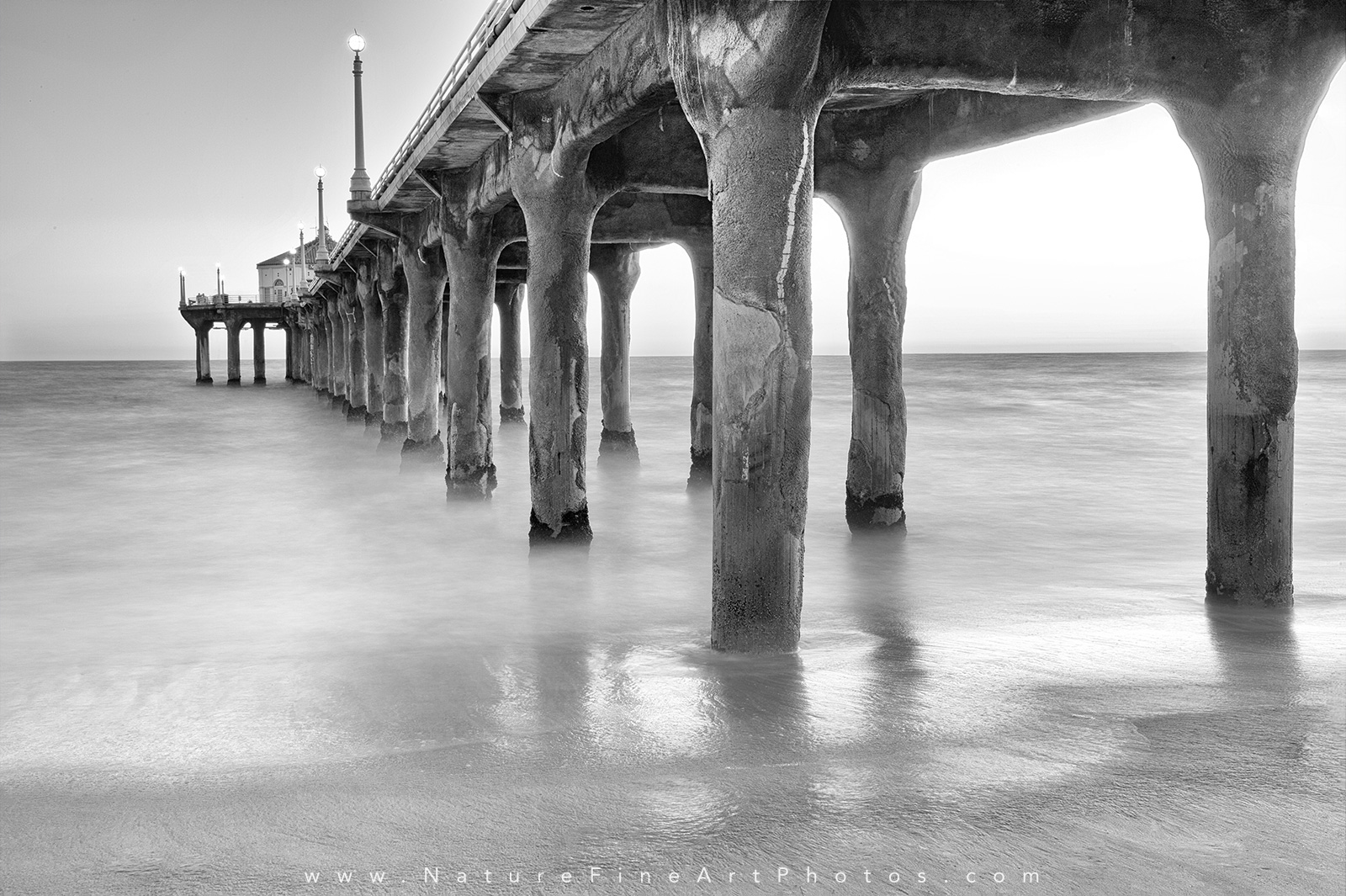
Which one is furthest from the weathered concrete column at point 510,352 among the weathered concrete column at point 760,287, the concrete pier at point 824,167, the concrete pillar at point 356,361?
the weathered concrete column at point 760,287

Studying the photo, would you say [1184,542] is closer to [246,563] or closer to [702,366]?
[702,366]

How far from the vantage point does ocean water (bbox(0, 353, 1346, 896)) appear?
3.61 meters

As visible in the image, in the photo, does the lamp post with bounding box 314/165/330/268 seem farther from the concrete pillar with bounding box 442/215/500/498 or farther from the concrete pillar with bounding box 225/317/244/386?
the concrete pillar with bounding box 225/317/244/386

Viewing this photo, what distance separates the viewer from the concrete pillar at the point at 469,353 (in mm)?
13305

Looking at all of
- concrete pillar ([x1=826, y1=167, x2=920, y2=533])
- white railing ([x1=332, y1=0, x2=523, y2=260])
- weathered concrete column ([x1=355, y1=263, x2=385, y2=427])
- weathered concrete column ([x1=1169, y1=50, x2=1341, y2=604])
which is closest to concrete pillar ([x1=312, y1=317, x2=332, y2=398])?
weathered concrete column ([x1=355, y1=263, x2=385, y2=427])

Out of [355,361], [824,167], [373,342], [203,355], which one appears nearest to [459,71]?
[824,167]

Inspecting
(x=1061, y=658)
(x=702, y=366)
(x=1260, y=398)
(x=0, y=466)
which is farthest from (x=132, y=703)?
(x=0, y=466)

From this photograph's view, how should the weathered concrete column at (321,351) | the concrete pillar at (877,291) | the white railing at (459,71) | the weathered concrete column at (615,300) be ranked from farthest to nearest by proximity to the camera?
1. the weathered concrete column at (321,351)
2. the weathered concrete column at (615,300)
3. the concrete pillar at (877,291)
4. the white railing at (459,71)

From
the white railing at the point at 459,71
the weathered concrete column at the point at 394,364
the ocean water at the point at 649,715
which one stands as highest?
the white railing at the point at 459,71

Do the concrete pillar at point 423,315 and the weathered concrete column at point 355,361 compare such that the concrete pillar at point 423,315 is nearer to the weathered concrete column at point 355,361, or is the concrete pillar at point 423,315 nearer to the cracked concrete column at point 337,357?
the weathered concrete column at point 355,361

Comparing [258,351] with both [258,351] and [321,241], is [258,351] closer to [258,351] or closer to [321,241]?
[258,351]

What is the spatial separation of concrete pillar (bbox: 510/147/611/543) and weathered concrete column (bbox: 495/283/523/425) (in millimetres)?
17820

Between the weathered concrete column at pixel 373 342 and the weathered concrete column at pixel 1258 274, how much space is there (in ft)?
60.5

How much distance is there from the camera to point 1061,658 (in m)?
6.15
